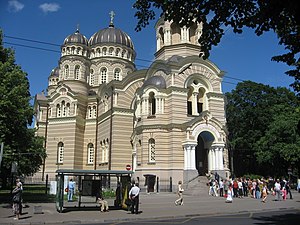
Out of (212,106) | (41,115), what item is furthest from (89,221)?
(41,115)

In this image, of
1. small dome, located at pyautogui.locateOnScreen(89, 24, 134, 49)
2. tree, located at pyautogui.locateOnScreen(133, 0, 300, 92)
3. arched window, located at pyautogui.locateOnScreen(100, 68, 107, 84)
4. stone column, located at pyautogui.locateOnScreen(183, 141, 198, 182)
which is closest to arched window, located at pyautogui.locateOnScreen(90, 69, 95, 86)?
arched window, located at pyautogui.locateOnScreen(100, 68, 107, 84)

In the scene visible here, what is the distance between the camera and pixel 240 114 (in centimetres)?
4678

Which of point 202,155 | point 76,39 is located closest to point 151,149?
point 202,155

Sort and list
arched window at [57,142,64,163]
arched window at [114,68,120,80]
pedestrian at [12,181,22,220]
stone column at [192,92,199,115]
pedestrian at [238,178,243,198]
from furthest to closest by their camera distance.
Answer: arched window at [114,68,120,80] < arched window at [57,142,64,163] < stone column at [192,92,199,115] < pedestrian at [238,178,243,198] < pedestrian at [12,181,22,220]

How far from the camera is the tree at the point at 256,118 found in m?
41.2

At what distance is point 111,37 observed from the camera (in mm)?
51500

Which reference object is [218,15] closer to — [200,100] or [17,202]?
[17,202]

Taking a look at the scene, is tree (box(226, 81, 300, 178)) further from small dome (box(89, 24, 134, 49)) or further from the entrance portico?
small dome (box(89, 24, 134, 49))

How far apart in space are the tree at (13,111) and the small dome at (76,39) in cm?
2755

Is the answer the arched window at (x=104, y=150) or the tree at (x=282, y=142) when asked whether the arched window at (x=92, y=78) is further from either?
the tree at (x=282, y=142)

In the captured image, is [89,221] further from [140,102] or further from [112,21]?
[112,21]

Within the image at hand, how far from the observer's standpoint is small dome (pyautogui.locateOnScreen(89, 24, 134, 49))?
51312mm

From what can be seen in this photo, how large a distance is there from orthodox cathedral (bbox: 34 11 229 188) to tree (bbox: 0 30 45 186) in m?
9.96

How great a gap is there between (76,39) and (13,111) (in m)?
32.3
